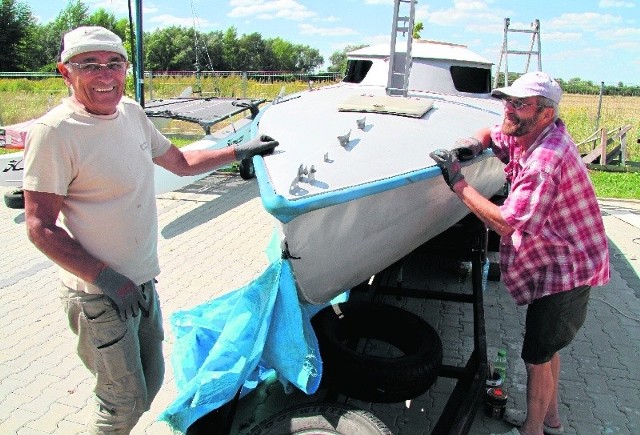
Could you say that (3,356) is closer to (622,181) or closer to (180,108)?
(180,108)

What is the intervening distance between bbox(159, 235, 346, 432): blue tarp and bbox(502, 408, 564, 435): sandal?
1.42m

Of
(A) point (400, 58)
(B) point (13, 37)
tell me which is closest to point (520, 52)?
(A) point (400, 58)

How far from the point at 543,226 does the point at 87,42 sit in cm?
212

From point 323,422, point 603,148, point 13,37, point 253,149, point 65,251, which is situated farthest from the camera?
point 13,37

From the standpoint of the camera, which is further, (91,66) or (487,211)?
(487,211)

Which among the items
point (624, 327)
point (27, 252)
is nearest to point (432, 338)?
point (624, 327)

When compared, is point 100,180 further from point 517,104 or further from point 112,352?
point 517,104

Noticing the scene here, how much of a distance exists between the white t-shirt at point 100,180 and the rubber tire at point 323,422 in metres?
0.89

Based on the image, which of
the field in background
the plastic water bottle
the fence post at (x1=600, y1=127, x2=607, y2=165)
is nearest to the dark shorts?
the plastic water bottle

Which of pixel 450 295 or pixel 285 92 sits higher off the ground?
pixel 285 92

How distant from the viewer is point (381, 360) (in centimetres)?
262

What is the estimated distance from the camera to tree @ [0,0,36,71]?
131 ft

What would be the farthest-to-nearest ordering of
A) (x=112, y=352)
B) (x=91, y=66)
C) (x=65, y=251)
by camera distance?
(x=112, y=352), (x=91, y=66), (x=65, y=251)

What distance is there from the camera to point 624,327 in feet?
A: 14.5
